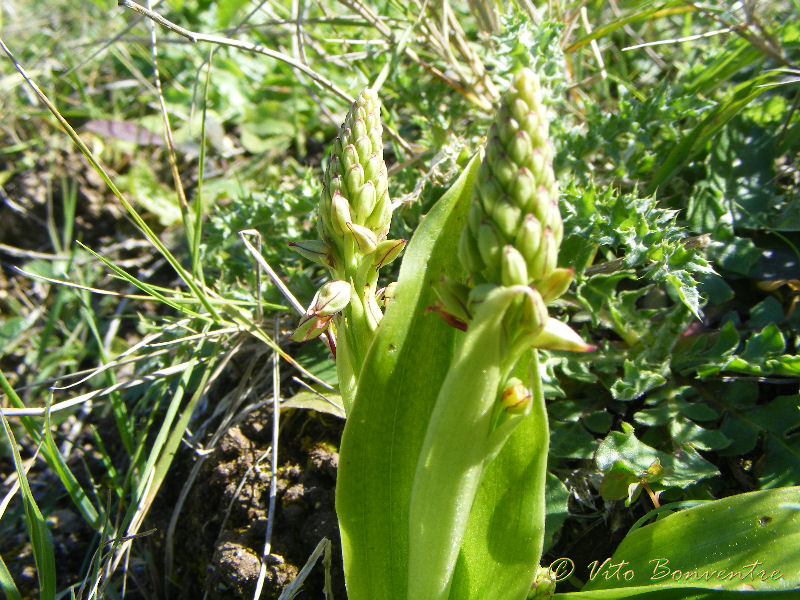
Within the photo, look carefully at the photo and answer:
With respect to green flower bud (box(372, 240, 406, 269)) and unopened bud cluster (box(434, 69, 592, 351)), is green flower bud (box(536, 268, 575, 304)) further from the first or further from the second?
green flower bud (box(372, 240, 406, 269))

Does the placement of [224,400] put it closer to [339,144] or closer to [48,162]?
[339,144]

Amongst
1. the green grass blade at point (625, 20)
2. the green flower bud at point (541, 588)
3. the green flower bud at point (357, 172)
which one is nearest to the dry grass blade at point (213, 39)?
the green flower bud at point (357, 172)

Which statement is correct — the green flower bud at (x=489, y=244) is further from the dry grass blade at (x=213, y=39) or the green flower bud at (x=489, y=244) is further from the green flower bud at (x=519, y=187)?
the dry grass blade at (x=213, y=39)

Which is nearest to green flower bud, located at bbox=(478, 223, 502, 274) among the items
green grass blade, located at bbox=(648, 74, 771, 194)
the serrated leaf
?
the serrated leaf

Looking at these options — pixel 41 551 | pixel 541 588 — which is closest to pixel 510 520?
pixel 541 588

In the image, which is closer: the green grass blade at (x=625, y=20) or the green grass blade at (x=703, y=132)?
the green grass blade at (x=703, y=132)

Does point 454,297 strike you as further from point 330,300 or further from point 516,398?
point 330,300

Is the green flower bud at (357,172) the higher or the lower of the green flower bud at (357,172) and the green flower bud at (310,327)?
the higher

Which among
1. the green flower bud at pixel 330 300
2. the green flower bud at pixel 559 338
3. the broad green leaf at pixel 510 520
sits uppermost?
the green flower bud at pixel 330 300

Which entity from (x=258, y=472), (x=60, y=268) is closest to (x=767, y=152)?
(x=258, y=472)
